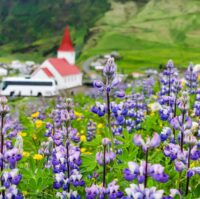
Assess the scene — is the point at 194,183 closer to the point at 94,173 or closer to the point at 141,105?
the point at 94,173

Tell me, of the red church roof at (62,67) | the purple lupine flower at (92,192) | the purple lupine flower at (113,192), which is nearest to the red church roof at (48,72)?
the red church roof at (62,67)

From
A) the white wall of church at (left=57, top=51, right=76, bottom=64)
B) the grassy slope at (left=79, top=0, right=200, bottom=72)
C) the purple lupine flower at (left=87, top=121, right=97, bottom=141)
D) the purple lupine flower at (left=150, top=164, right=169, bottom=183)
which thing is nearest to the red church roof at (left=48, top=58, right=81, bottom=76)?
the white wall of church at (left=57, top=51, right=76, bottom=64)

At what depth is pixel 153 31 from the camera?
146250 millimetres

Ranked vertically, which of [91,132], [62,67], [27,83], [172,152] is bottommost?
[172,152]

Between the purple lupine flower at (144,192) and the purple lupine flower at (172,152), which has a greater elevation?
the purple lupine flower at (172,152)

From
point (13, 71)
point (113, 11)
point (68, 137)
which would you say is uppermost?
point (113, 11)

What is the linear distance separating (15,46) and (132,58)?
111 meters

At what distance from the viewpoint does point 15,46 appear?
198 metres

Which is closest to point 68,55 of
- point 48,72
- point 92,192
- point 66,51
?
point 66,51

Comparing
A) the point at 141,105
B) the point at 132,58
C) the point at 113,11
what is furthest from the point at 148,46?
the point at 141,105

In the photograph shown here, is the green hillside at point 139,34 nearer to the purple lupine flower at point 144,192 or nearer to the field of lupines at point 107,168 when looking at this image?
the field of lupines at point 107,168

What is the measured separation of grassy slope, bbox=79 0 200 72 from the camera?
13000 cm

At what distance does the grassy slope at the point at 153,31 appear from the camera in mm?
130000

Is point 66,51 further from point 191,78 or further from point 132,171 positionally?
point 132,171
